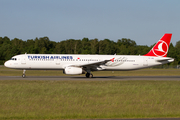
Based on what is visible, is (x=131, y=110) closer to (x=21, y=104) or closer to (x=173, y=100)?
(x=173, y=100)

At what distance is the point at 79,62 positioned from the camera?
112 ft

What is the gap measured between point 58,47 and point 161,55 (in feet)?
300

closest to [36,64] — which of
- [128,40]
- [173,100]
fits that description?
[173,100]

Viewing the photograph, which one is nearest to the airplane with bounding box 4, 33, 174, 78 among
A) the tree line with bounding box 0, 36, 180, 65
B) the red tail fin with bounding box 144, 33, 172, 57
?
the red tail fin with bounding box 144, 33, 172, 57

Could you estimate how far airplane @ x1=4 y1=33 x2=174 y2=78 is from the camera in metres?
33.0

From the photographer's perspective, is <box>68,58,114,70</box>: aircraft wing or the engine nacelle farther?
<box>68,58,114,70</box>: aircraft wing

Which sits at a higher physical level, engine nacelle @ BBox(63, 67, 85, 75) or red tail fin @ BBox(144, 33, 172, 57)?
red tail fin @ BBox(144, 33, 172, 57)

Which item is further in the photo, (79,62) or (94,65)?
(79,62)

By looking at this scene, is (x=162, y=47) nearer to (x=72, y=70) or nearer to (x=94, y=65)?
(x=94, y=65)

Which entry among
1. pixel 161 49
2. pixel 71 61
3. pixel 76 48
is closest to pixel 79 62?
pixel 71 61

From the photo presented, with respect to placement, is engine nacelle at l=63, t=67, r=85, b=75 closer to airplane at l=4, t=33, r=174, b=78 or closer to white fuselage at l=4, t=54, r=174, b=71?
airplane at l=4, t=33, r=174, b=78

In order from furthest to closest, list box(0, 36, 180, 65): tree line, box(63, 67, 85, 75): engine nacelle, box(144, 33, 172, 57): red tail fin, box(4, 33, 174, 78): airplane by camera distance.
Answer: box(0, 36, 180, 65): tree line
box(144, 33, 172, 57): red tail fin
box(4, 33, 174, 78): airplane
box(63, 67, 85, 75): engine nacelle

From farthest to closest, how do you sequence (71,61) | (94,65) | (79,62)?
(79,62)
(71,61)
(94,65)

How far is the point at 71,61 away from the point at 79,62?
1229 millimetres
